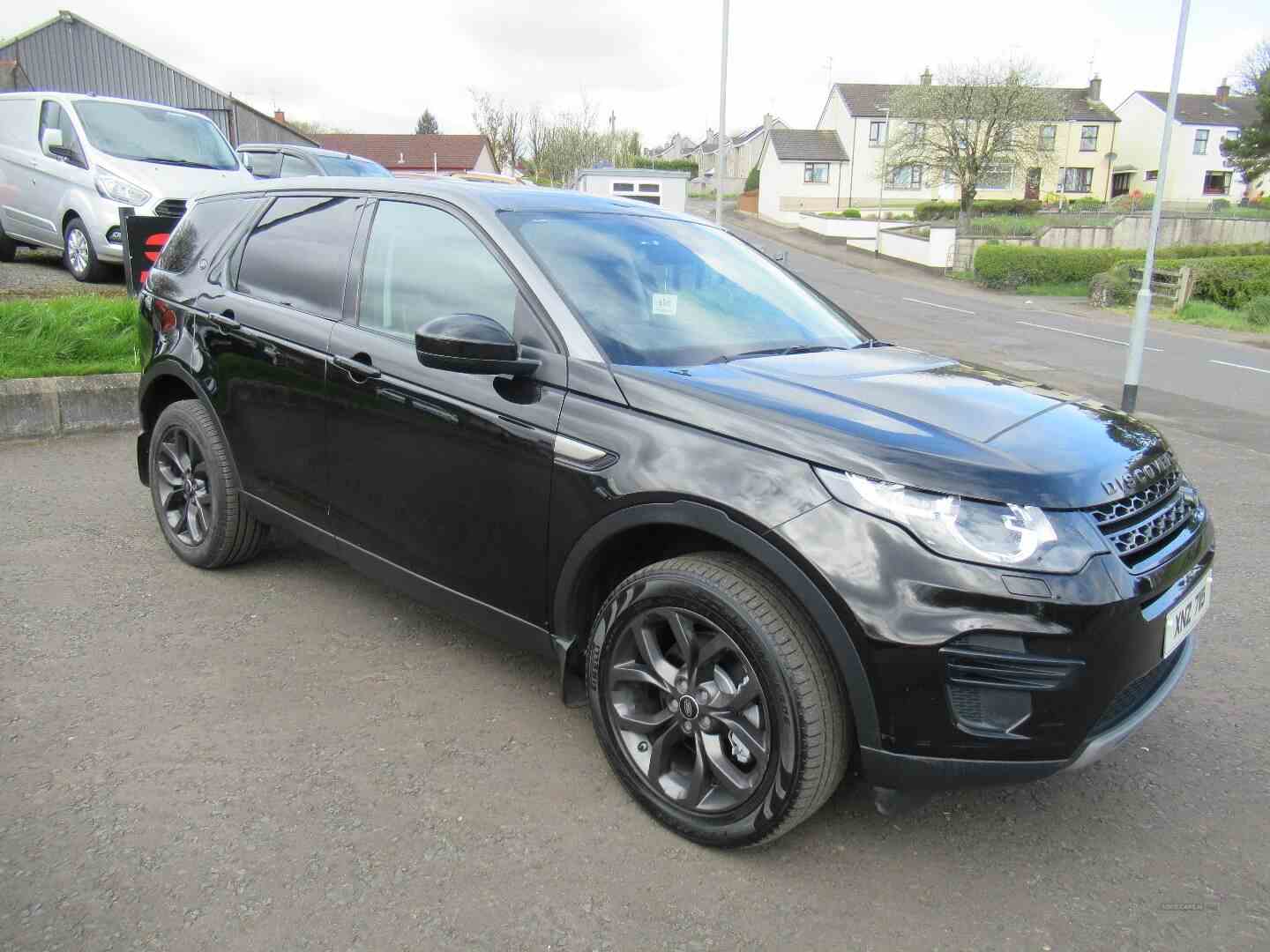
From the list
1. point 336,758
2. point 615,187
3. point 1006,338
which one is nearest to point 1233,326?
point 1006,338

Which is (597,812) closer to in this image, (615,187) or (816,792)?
Answer: (816,792)

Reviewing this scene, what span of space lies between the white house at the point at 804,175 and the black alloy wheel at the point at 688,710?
6612cm

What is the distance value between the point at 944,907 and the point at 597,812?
98 cm

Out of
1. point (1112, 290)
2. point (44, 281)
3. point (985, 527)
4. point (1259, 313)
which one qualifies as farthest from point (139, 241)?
point (1112, 290)

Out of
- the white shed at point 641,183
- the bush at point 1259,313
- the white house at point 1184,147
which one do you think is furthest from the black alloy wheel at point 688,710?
the white house at point 1184,147

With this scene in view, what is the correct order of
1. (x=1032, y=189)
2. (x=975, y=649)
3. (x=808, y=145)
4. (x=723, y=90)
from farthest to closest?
1. (x=808, y=145)
2. (x=1032, y=189)
3. (x=723, y=90)
4. (x=975, y=649)

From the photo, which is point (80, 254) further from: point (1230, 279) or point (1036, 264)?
point (1036, 264)

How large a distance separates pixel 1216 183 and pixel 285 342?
269 ft

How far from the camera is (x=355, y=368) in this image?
3.58 metres

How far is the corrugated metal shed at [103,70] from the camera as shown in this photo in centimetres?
3278

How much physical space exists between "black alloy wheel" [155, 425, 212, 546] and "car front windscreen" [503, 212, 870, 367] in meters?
2.07

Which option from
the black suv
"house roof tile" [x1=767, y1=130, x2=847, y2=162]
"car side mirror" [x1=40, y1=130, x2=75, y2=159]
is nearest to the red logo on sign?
"car side mirror" [x1=40, y1=130, x2=75, y2=159]

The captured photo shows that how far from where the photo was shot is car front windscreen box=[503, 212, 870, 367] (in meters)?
3.16

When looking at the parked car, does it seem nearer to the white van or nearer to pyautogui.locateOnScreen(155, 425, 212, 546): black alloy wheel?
the white van
